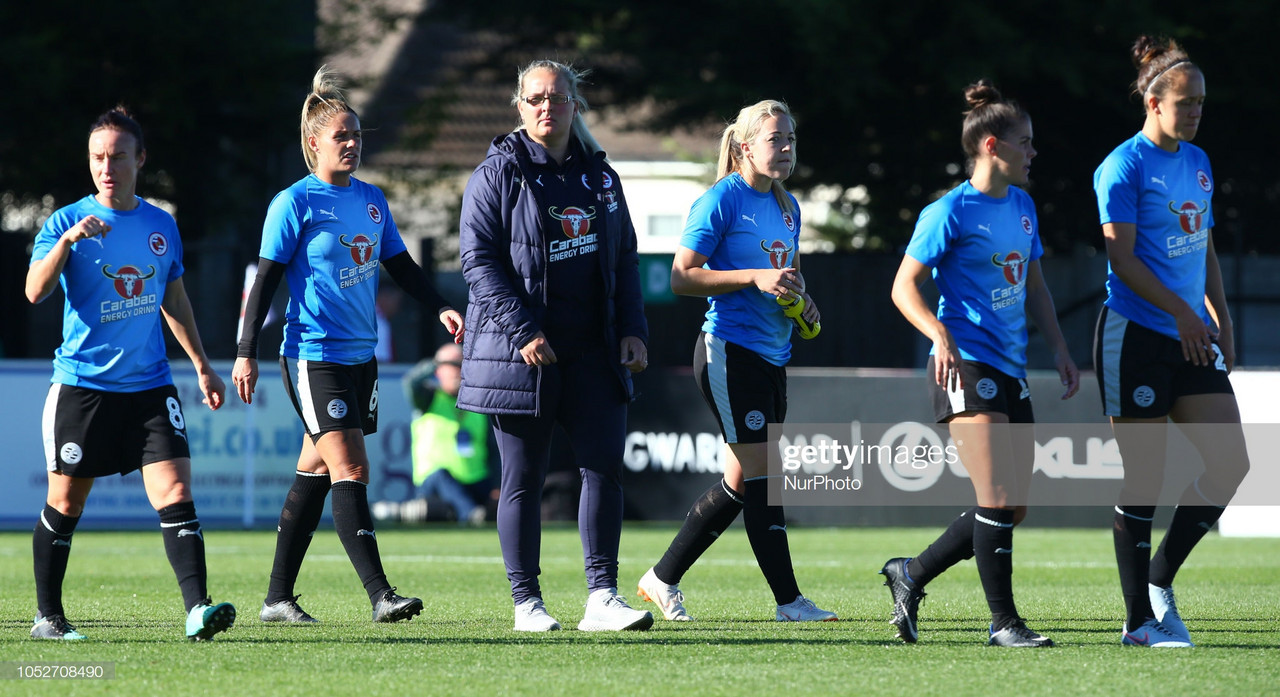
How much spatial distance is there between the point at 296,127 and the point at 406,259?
1397cm

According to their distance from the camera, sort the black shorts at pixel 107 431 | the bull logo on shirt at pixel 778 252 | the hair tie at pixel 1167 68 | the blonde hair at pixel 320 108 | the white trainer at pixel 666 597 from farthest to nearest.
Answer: the white trainer at pixel 666 597
the bull logo on shirt at pixel 778 252
the blonde hair at pixel 320 108
the hair tie at pixel 1167 68
the black shorts at pixel 107 431

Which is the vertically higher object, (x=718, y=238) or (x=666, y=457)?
(x=718, y=238)

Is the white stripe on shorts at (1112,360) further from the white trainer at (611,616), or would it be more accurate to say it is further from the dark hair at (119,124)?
the dark hair at (119,124)

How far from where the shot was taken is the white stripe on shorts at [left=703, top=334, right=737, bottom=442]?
631 cm

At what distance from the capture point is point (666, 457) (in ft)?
45.7

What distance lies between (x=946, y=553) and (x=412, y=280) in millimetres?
2397

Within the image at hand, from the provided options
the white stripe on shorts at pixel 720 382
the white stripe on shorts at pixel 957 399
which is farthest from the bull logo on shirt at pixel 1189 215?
the white stripe on shorts at pixel 720 382

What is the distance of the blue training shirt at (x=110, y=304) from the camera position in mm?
5598

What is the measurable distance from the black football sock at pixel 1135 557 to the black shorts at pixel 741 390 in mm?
1358

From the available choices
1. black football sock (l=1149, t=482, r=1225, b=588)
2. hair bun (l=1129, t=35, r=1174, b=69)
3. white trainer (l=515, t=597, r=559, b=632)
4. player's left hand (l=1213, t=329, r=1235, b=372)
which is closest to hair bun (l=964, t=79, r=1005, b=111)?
hair bun (l=1129, t=35, r=1174, b=69)

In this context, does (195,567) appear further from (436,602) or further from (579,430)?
(436,602)

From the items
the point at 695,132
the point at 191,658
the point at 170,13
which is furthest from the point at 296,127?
the point at 191,658

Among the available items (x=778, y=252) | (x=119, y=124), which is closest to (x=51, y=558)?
(x=119, y=124)

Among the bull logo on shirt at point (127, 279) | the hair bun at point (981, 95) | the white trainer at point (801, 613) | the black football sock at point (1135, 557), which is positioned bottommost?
the white trainer at point (801, 613)
